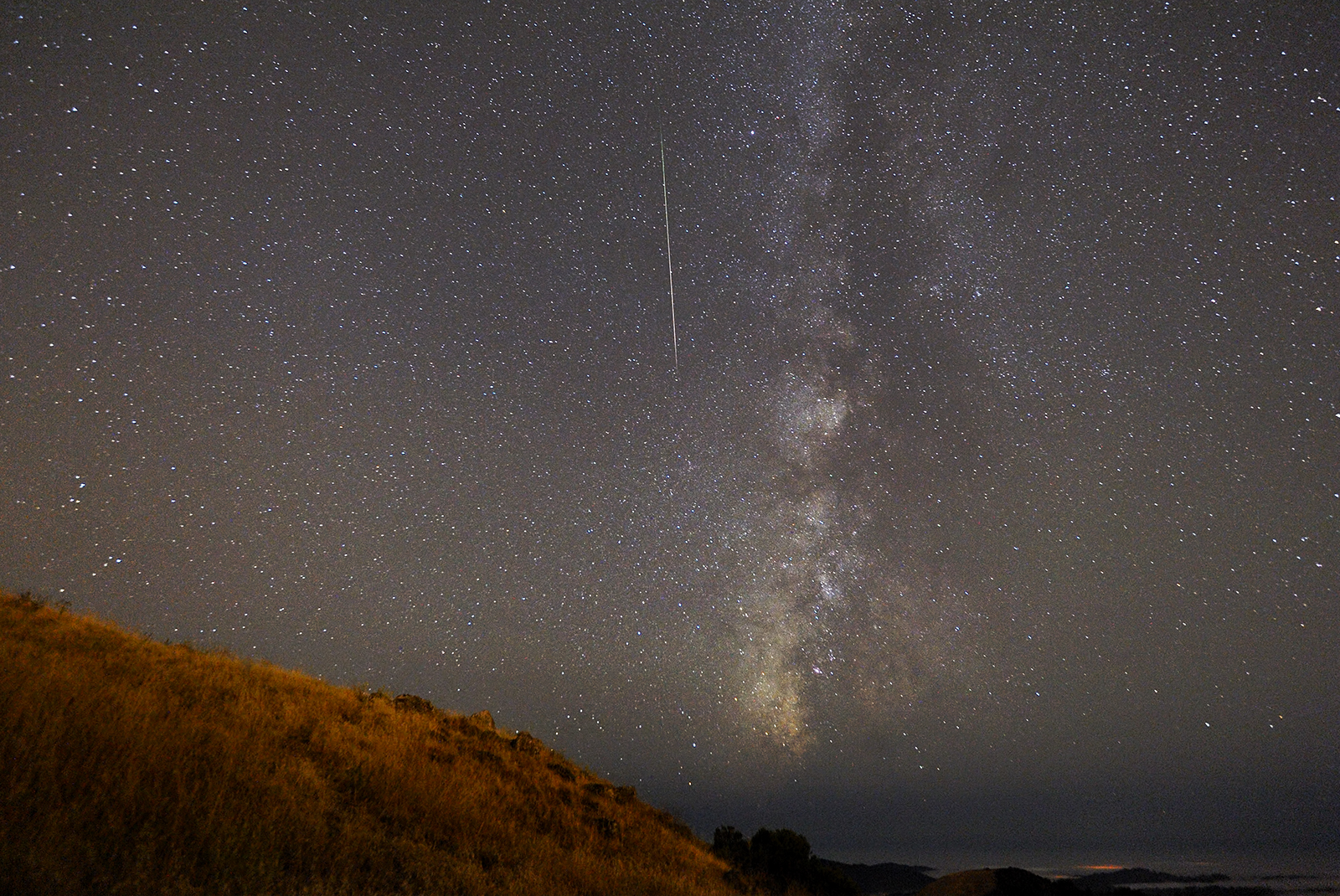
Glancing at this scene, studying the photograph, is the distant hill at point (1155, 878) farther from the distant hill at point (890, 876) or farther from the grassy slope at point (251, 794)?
the grassy slope at point (251, 794)

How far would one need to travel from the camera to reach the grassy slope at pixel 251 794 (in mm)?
5160

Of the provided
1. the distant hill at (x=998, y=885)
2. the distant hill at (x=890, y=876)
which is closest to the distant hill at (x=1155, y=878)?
the distant hill at (x=890, y=876)

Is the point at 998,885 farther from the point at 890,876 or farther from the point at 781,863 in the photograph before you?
the point at 890,876

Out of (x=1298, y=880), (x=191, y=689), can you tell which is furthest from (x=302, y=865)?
(x=1298, y=880)

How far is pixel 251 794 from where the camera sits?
692 centimetres

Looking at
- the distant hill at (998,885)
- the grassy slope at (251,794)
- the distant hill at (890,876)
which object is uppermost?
the grassy slope at (251,794)

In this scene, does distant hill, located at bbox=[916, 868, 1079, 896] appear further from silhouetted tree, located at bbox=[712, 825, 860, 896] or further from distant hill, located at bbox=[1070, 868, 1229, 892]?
distant hill, located at bbox=[1070, 868, 1229, 892]

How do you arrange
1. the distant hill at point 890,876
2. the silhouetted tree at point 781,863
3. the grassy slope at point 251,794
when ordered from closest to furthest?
the grassy slope at point 251,794 < the silhouetted tree at point 781,863 < the distant hill at point 890,876

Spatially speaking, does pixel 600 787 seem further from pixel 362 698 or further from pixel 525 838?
pixel 525 838

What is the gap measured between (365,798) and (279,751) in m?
1.23

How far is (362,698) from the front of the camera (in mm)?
14680

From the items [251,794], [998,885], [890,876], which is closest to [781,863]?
[998,885]

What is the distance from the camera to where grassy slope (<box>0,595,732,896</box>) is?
5.16 metres

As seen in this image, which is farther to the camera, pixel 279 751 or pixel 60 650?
pixel 60 650
